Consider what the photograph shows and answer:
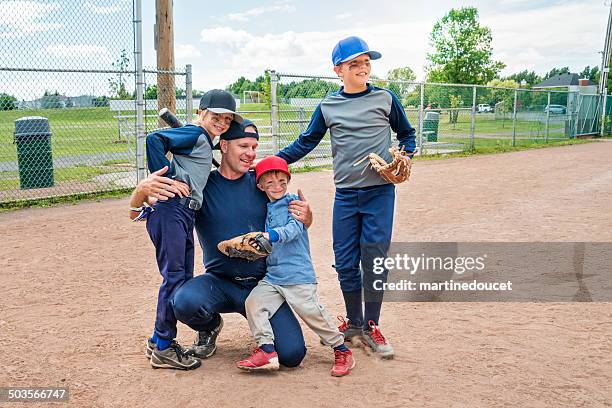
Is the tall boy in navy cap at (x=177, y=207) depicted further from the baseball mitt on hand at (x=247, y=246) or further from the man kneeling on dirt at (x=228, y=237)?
the baseball mitt on hand at (x=247, y=246)

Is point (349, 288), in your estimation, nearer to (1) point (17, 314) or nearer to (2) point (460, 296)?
(2) point (460, 296)

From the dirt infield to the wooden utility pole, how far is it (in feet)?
11.4

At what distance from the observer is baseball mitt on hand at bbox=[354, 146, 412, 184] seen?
12.9ft

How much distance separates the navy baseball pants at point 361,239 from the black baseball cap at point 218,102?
3.26ft

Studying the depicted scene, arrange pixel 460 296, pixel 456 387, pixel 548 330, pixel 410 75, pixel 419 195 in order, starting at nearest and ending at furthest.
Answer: pixel 456 387 < pixel 548 330 < pixel 460 296 < pixel 419 195 < pixel 410 75

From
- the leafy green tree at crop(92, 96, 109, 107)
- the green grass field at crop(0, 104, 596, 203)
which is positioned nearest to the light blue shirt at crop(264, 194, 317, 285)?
the green grass field at crop(0, 104, 596, 203)

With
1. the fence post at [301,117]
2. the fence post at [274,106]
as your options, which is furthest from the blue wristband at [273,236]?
the fence post at [301,117]

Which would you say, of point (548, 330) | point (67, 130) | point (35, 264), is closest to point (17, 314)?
point (35, 264)

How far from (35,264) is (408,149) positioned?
13.8 feet

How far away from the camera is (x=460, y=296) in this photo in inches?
209

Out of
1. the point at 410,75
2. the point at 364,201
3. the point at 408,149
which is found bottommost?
the point at 364,201

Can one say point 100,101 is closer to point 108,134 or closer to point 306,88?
point 306,88

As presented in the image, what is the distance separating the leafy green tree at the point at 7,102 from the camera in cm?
1035

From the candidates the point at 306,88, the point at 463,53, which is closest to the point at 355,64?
the point at 306,88
